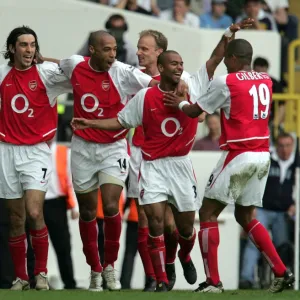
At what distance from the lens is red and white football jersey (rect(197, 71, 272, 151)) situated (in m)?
14.4

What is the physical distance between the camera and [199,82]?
15336mm

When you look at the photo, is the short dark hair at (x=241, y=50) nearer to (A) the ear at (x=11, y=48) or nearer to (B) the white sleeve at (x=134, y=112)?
(B) the white sleeve at (x=134, y=112)

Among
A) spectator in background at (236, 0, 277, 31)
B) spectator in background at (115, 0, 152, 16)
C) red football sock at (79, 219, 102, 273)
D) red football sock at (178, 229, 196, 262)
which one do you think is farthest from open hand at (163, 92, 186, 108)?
spectator in background at (236, 0, 277, 31)

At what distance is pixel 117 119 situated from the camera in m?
15.0

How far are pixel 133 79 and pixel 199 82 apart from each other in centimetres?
68

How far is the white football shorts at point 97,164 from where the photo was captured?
50.4 ft

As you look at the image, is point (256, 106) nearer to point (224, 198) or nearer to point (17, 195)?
point (224, 198)

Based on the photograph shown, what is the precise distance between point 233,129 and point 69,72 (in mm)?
1941

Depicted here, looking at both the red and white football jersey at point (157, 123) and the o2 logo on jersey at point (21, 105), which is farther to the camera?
the o2 logo on jersey at point (21, 105)

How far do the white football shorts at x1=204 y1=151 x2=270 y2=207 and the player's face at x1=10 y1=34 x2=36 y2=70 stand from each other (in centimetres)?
222

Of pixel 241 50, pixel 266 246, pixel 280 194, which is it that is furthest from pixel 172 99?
pixel 280 194

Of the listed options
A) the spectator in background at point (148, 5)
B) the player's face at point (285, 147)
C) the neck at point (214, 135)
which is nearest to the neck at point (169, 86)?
the player's face at point (285, 147)

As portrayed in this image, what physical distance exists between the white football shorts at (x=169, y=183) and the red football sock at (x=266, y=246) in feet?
2.25

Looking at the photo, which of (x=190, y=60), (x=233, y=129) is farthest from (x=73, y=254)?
(x=233, y=129)
